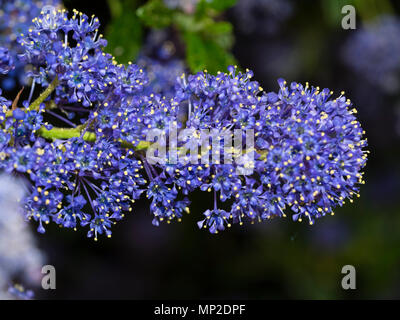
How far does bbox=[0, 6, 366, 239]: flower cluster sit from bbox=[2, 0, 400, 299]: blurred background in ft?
9.12

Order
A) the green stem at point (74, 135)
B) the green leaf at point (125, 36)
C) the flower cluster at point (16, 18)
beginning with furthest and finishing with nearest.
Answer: the green leaf at point (125, 36) → the flower cluster at point (16, 18) → the green stem at point (74, 135)

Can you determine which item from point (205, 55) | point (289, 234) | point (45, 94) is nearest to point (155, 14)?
point (205, 55)

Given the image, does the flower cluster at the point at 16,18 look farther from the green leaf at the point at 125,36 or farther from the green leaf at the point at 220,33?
the green leaf at the point at 220,33

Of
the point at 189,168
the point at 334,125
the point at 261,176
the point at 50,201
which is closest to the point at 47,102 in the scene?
the point at 50,201

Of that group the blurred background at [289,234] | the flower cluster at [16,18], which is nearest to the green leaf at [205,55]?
the flower cluster at [16,18]

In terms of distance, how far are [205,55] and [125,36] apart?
0.57 meters

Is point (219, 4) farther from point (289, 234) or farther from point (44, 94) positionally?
point (289, 234)

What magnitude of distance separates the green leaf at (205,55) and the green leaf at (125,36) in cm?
38

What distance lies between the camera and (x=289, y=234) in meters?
6.68

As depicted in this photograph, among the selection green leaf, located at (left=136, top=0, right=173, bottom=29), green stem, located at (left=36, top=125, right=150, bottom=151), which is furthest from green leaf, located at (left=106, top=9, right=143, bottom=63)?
green stem, located at (left=36, top=125, right=150, bottom=151)

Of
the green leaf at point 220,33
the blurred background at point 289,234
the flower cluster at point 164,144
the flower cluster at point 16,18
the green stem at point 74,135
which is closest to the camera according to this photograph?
the flower cluster at point 164,144

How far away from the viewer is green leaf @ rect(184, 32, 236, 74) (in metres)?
3.81

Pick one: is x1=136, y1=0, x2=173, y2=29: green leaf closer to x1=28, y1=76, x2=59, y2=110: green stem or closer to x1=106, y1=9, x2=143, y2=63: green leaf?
x1=106, y1=9, x2=143, y2=63: green leaf

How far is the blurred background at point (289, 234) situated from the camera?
18.9 feet
